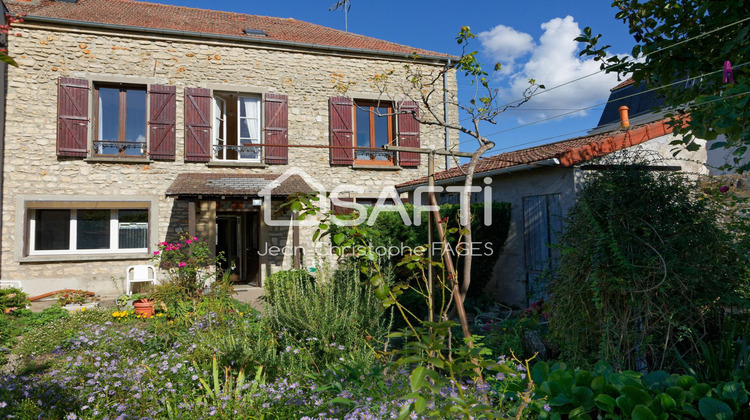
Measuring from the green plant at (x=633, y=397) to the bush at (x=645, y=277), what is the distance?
1.80ft

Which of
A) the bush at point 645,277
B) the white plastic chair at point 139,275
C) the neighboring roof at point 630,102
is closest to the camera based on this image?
the bush at point 645,277

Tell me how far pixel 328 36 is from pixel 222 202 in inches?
217

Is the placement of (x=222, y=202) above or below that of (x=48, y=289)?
above

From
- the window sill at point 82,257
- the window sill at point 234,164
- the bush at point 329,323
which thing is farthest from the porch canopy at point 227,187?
the bush at point 329,323

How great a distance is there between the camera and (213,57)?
1009cm

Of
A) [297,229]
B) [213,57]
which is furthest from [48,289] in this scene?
[213,57]

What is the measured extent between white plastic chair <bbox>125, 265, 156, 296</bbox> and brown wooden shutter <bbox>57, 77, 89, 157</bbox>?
280 centimetres

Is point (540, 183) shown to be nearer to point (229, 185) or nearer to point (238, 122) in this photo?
point (229, 185)

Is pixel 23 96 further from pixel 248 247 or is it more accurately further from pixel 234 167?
pixel 248 247

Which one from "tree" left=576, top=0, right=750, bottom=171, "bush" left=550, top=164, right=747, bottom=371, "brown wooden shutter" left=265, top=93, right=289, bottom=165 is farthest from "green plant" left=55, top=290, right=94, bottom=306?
"tree" left=576, top=0, right=750, bottom=171

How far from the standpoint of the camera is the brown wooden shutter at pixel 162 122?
9586mm

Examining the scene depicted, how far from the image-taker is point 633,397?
2100 millimetres

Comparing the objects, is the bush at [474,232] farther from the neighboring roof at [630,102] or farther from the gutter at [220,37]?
the neighboring roof at [630,102]

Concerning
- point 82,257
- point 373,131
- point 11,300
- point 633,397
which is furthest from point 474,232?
point 82,257
